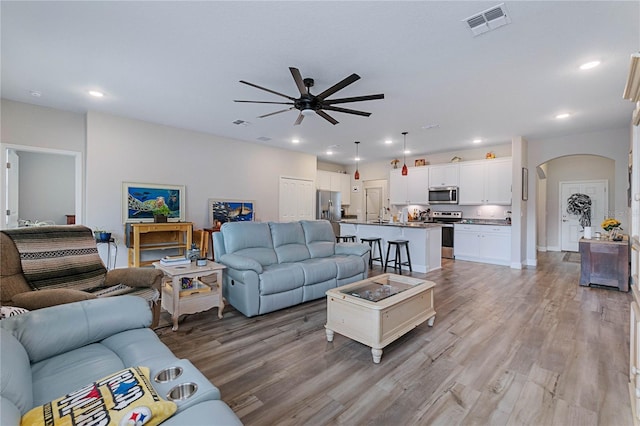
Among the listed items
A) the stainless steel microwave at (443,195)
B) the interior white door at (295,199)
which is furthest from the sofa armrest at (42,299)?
the stainless steel microwave at (443,195)

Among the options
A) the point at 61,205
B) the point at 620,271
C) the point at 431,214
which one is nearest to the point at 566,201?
the point at 431,214

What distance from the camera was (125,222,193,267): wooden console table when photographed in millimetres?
4797

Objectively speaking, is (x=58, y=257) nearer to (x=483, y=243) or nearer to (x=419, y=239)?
(x=419, y=239)

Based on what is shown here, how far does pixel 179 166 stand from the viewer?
5.68 metres

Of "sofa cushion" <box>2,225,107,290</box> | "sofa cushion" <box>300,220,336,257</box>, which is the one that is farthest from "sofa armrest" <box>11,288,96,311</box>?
"sofa cushion" <box>300,220,336,257</box>

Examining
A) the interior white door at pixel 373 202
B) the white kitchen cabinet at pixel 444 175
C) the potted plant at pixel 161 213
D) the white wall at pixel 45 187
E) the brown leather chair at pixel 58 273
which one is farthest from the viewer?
the interior white door at pixel 373 202

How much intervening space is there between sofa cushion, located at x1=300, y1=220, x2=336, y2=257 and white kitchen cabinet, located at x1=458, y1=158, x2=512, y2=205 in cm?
413

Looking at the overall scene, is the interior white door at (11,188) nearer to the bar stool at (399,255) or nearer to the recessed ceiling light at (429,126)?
the bar stool at (399,255)

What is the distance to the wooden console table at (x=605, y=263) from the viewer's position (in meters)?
4.42

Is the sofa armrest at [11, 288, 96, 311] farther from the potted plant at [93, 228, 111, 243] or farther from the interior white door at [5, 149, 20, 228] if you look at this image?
the interior white door at [5, 149, 20, 228]

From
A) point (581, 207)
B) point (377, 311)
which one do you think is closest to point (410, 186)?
point (581, 207)

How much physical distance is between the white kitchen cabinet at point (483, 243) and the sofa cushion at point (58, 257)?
22.5ft

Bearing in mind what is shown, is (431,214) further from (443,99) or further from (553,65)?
(553,65)

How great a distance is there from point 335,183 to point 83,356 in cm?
807
